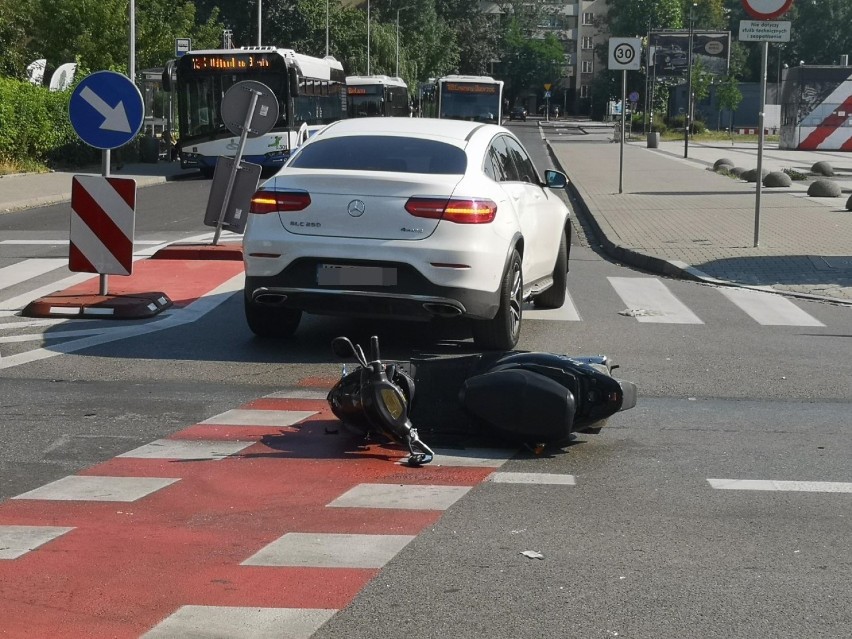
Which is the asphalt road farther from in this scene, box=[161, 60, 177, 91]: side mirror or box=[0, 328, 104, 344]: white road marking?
box=[161, 60, 177, 91]: side mirror

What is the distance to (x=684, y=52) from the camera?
85.6 m

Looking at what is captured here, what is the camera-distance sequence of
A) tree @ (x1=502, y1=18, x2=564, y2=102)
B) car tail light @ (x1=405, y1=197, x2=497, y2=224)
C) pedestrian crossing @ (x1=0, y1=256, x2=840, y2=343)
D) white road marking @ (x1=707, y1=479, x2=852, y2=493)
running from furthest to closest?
tree @ (x1=502, y1=18, x2=564, y2=102), pedestrian crossing @ (x1=0, y1=256, x2=840, y2=343), car tail light @ (x1=405, y1=197, x2=497, y2=224), white road marking @ (x1=707, y1=479, x2=852, y2=493)

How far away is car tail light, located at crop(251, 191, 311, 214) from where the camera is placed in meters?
9.46

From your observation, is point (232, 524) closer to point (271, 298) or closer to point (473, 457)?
point (473, 457)

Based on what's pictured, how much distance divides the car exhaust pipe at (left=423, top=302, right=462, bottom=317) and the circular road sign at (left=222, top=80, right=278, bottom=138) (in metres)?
6.55

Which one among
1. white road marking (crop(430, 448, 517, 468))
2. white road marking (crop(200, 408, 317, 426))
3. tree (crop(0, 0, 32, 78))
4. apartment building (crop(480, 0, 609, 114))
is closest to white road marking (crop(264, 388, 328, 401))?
white road marking (crop(200, 408, 317, 426))

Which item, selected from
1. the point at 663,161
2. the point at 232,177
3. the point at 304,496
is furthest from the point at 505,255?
the point at 663,161

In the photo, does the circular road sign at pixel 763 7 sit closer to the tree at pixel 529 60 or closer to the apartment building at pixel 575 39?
the tree at pixel 529 60

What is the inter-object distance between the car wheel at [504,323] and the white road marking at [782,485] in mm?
3579

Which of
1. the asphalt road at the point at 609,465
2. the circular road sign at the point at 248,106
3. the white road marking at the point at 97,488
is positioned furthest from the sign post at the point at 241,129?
the white road marking at the point at 97,488

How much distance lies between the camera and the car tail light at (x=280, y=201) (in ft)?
31.0

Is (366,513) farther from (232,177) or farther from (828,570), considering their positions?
(232,177)

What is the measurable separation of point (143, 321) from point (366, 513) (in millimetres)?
5979

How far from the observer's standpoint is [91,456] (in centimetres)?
671
